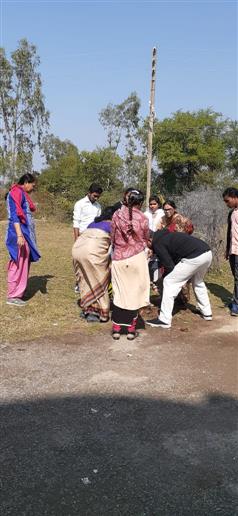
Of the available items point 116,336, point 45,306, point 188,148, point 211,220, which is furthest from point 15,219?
point 188,148

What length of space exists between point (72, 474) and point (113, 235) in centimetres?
304

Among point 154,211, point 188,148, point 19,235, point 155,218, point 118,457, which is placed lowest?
point 118,457

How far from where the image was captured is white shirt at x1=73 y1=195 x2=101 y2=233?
7.00 metres

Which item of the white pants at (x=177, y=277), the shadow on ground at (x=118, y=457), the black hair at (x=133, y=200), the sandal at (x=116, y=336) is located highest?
the black hair at (x=133, y=200)

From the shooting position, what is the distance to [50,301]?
22.7ft

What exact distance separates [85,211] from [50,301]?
1383 millimetres

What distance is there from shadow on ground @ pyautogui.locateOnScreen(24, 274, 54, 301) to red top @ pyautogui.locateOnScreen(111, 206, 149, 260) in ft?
→ 7.09

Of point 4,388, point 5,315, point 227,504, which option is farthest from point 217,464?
point 5,315

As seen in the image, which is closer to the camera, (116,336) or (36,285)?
(116,336)

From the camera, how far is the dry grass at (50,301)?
5.61m

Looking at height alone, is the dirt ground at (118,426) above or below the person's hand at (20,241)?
below

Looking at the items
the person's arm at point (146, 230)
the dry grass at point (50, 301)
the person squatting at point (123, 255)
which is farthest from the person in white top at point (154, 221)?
the person's arm at point (146, 230)

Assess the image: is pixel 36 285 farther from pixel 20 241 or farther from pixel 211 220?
pixel 211 220

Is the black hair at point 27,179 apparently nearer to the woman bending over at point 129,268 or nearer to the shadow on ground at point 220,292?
the woman bending over at point 129,268
